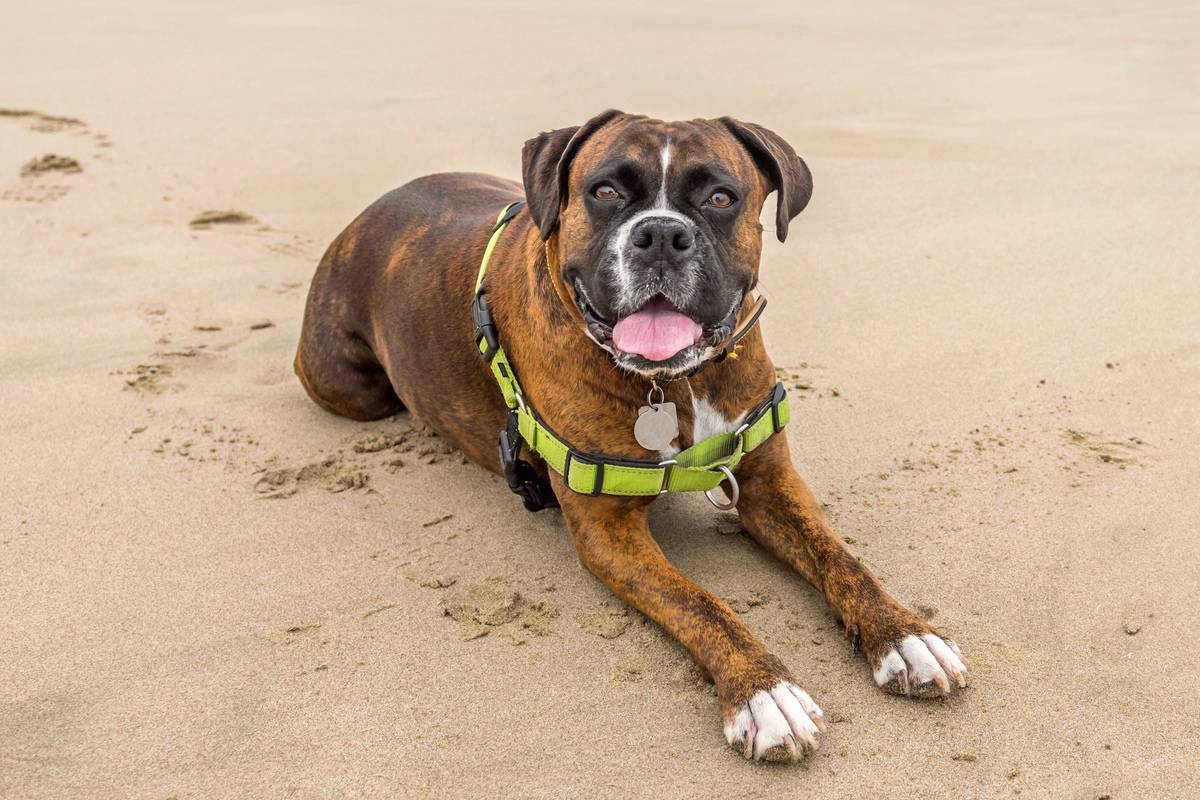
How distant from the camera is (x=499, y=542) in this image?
12.1 feet

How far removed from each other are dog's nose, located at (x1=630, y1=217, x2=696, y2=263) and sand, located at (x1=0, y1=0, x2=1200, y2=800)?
102cm

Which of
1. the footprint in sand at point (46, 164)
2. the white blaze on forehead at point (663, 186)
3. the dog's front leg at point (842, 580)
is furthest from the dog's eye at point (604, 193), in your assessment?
the footprint in sand at point (46, 164)

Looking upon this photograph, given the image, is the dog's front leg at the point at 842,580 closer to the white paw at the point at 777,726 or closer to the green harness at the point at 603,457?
the green harness at the point at 603,457

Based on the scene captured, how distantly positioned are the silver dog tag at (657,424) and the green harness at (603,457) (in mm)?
71

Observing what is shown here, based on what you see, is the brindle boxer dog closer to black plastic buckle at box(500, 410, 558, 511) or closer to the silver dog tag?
the silver dog tag

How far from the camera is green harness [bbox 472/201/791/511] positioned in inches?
129

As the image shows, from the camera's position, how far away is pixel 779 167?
330 centimetres

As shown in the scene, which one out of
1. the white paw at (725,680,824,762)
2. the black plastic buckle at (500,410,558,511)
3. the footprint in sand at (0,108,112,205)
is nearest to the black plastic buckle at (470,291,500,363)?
the black plastic buckle at (500,410,558,511)

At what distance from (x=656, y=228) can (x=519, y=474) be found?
3.34 feet

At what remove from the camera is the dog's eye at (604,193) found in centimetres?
314

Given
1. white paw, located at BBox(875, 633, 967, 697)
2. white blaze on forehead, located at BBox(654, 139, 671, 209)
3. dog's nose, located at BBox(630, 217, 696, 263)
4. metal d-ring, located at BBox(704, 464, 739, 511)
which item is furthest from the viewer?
metal d-ring, located at BBox(704, 464, 739, 511)

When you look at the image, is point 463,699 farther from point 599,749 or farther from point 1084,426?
point 1084,426

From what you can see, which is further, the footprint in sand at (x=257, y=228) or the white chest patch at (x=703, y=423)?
the footprint in sand at (x=257, y=228)

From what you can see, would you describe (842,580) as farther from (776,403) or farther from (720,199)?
(720,199)
